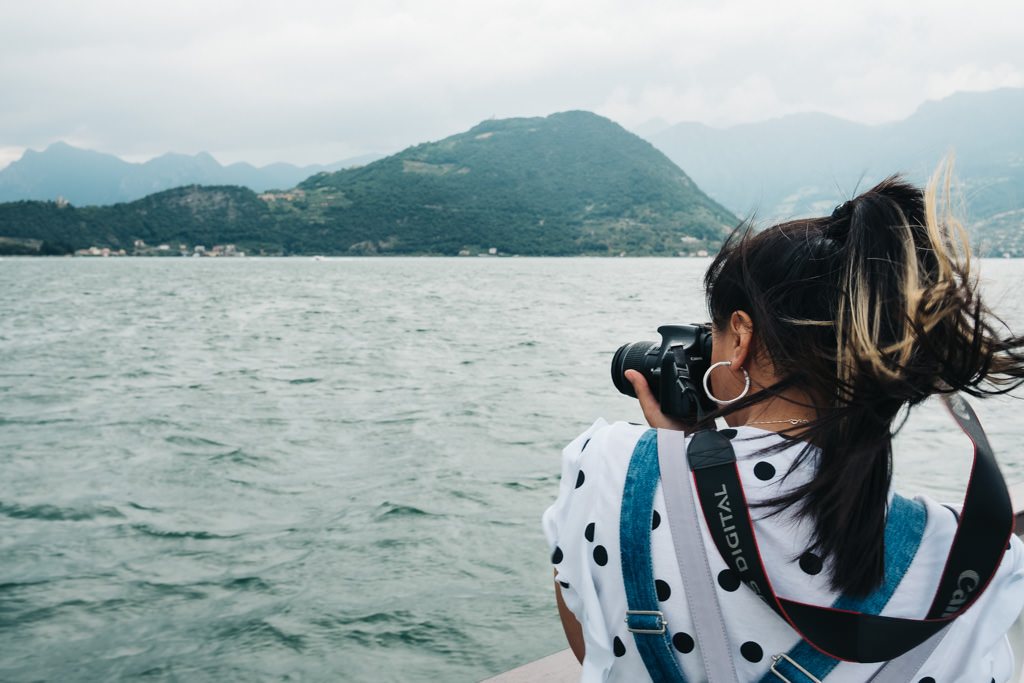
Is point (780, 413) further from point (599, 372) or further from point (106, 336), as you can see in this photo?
point (106, 336)

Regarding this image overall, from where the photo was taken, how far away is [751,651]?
2.64ft

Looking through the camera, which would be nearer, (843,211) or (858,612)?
(858,612)

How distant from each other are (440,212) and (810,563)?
9198 cm

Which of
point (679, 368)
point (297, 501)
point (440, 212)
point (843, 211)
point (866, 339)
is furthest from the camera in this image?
point (440, 212)

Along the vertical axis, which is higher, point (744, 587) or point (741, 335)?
point (741, 335)

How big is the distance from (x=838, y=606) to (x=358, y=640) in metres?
3.06

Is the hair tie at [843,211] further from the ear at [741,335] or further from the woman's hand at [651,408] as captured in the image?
the woman's hand at [651,408]

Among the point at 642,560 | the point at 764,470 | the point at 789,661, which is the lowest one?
the point at 789,661

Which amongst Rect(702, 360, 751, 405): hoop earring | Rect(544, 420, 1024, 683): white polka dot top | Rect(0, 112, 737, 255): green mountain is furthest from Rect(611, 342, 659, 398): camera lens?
Rect(0, 112, 737, 255): green mountain

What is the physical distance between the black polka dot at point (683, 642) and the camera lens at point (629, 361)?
392 mm

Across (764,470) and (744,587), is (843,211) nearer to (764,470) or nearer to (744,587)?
(764,470)

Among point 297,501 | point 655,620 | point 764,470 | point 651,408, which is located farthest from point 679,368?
point 297,501

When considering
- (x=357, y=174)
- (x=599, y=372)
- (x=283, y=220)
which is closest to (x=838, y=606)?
(x=599, y=372)

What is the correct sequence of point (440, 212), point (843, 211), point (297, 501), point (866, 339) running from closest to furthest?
point (866, 339) < point (843, 211) < point (297, 501) < point (440, 212)
